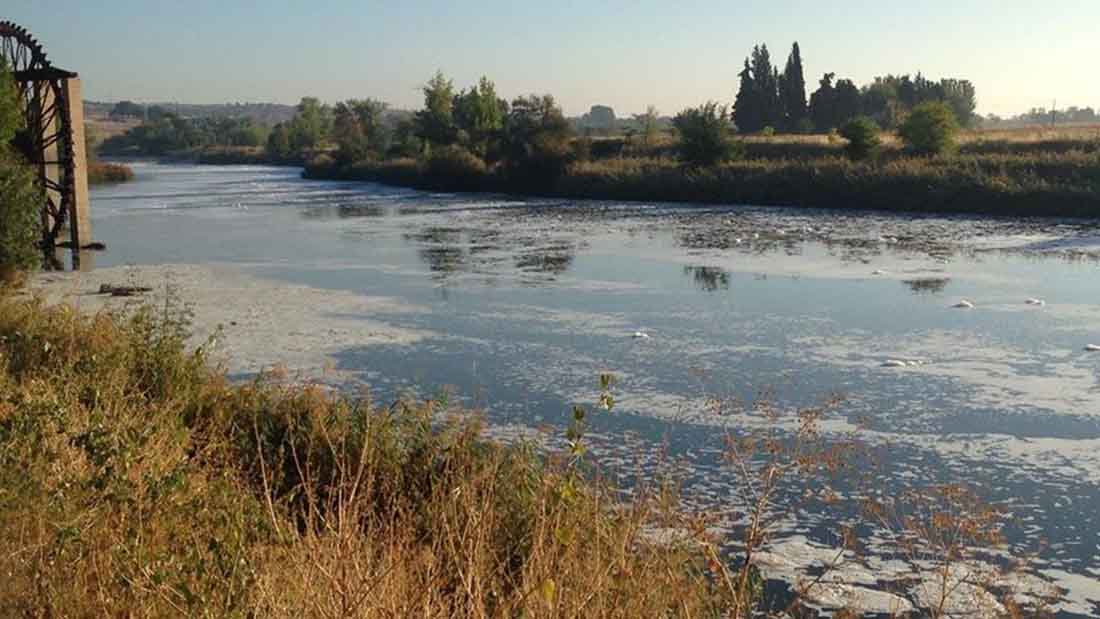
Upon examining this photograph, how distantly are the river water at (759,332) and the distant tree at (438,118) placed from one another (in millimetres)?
32709

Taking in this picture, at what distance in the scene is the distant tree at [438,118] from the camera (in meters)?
59.4

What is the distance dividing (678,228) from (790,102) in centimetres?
4535

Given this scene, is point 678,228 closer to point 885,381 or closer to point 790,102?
point 885,381

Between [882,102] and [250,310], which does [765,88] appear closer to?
[882,102]

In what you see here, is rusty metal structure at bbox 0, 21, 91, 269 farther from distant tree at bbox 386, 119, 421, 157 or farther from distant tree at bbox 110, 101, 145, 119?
distant tree at bbox 110, 101, 145, 119

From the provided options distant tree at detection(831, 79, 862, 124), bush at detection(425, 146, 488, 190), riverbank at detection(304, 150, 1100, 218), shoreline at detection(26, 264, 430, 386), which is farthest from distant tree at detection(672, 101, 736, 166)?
distant tree at detection(831, 79, 862, 124)

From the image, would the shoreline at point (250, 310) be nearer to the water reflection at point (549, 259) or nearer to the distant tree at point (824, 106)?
the water reflection at point (549, 259)

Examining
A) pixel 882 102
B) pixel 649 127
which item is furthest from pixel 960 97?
pixel 649 127

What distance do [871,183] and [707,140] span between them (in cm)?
783

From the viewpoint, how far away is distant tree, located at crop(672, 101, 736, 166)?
38.9 metres

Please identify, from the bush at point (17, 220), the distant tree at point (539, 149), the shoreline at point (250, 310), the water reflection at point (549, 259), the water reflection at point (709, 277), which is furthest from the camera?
the distant tree at point (539, 149)

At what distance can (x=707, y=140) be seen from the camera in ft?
128

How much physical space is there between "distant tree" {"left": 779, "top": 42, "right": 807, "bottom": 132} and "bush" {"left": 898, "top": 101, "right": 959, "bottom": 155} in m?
30.7

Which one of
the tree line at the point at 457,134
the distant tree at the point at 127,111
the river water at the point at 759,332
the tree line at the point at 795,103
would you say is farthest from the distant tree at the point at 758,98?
the distant tree at the point at 127,111
